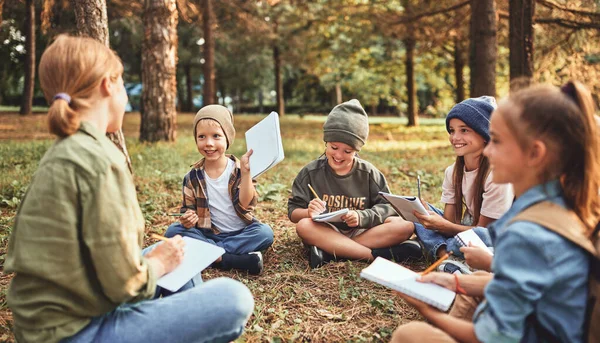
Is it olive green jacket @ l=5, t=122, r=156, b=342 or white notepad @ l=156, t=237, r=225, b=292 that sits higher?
olive green jacket @ l=5, t=122, r=156, b=342

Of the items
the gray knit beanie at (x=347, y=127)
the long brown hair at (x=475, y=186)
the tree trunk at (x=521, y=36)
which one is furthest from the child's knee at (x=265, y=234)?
the tree trunk at (x=521, y=36)

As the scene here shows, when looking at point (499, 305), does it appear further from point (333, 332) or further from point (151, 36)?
point (151, 36)

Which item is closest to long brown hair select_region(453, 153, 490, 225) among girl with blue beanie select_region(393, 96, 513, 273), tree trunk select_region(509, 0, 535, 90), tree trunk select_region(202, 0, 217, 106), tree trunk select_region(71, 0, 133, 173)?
girl with blue beanie select_region(393, 96, 513, 273)

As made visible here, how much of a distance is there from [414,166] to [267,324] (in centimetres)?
559

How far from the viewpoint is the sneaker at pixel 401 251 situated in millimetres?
3486

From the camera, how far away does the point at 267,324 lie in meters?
2.56

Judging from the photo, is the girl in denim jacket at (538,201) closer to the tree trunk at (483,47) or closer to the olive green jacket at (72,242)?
the olive green jacket at (72,242)

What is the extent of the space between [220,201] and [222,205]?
0.10ft

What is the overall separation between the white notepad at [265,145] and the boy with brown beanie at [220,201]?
14cm

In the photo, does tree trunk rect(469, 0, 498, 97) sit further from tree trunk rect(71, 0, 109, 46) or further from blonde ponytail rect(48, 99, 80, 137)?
blonde ponytail rect(48, 99, 80, 137)

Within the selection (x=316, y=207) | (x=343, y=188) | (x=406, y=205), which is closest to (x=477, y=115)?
(x=406, y=205)

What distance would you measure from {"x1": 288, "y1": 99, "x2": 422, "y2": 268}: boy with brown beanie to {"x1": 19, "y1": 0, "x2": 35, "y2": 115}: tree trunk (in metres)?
12.9

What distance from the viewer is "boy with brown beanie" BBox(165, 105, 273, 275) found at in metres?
3.30

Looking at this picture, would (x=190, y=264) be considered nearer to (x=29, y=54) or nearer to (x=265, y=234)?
(x=265, y=234)
